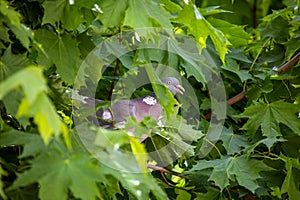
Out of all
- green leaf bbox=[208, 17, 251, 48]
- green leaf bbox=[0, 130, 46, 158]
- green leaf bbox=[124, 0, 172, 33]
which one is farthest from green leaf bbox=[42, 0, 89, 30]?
green leaf bbox=[208, 17, 251, 48]

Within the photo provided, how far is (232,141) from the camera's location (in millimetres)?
1384

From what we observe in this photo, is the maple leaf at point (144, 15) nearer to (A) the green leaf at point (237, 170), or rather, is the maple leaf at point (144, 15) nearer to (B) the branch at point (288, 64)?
(A) the green leaf at point (237, 170)

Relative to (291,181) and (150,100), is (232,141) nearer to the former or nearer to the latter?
(291,181)

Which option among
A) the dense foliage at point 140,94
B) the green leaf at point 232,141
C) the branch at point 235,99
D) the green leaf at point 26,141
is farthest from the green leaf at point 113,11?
the branch at point 235,99

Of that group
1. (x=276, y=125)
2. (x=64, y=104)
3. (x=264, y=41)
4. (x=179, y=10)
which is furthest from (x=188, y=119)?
(x=64, y=104)

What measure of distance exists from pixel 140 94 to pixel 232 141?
29cm

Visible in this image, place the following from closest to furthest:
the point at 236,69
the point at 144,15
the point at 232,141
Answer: the point at 144,15, the point at 232,141, the point at 236,69

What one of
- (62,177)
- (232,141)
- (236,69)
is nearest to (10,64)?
(62,177)

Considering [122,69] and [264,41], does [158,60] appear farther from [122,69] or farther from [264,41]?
[264,41]

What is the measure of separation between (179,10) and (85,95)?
0.91 feet

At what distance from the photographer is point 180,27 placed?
1.26 meters

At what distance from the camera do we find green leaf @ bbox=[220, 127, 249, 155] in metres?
1.35

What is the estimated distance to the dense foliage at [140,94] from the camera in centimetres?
70

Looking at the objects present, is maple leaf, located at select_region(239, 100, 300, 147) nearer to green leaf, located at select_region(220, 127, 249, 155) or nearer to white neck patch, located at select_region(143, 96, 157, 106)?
green leaf, located at select_region(220, 127, 249, 155)
